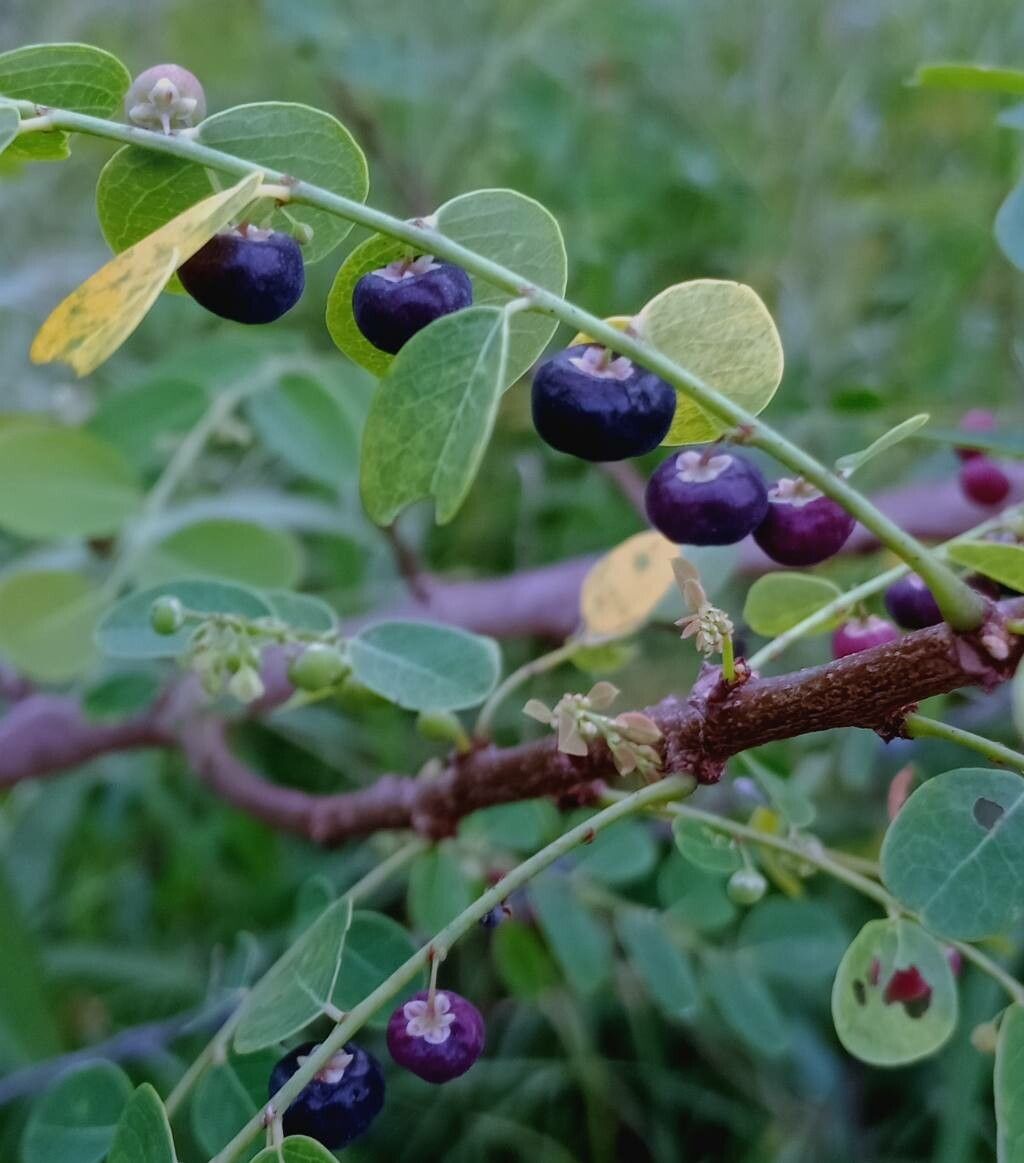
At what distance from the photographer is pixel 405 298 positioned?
40cm

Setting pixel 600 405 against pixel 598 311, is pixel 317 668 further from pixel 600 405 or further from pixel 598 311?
pixel 598 311

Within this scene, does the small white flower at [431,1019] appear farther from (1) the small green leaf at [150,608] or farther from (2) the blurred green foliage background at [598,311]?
(2) the blurred green foliage background at [598,311]

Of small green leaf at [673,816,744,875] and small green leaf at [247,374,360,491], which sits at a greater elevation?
small green leaf at [673,816,744,875]

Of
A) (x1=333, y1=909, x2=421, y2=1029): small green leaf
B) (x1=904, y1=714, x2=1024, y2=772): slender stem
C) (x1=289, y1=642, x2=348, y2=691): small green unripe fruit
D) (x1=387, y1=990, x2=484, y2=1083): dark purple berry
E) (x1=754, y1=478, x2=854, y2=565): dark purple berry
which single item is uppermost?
(x1=754, y1=478, x2=854, y2=565): dark purple berry

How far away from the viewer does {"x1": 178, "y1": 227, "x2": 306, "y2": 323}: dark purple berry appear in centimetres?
39

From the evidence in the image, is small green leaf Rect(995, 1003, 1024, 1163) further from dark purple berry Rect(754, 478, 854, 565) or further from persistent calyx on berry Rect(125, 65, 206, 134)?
persistent calyx on berry Rect(125, 65, 206, 134)

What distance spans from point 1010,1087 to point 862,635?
201 mm

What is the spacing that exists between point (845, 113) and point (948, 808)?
139 cm

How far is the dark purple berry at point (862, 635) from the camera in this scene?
55cm

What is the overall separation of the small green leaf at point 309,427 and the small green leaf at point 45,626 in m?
0.23

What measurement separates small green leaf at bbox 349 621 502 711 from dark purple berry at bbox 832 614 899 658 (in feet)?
0.55

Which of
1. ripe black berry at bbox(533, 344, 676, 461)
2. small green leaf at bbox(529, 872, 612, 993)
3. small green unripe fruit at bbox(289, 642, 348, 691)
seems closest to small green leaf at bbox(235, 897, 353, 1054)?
small green unripe fruit at bbox(289, 642, 348, 691)

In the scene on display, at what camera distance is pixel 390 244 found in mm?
427

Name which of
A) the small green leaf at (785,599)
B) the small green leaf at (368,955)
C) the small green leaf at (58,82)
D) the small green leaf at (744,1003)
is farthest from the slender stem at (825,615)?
the small green leaf at (744,1003)
